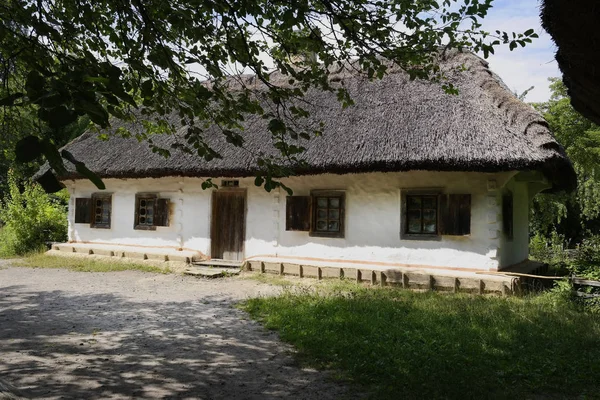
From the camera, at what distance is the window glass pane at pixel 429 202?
8.66 meters

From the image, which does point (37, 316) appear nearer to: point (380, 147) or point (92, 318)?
point (92, 318)

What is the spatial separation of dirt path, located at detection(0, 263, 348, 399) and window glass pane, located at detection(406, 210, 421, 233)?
2.99 meters

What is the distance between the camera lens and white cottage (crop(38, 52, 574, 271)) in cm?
809

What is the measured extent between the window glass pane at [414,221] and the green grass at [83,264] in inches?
217

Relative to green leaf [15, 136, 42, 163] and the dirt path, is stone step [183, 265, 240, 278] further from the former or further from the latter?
green leaf [15, 136, 42, 163]

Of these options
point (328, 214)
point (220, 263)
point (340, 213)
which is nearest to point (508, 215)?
point (340, 213)

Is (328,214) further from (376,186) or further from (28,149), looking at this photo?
(28,149)

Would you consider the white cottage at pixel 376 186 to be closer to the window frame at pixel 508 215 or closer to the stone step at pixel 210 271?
the window frame at pixel 508 215

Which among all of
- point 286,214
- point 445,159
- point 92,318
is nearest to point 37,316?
point 92,318

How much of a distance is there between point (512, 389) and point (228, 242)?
8056mm

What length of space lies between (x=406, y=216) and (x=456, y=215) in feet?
3.23

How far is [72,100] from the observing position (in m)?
1.64

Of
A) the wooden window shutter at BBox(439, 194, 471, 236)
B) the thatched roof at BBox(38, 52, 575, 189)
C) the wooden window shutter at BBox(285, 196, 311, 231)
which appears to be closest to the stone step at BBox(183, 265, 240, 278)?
the wooden window shutter at BBox(285, 196, 311, 231)

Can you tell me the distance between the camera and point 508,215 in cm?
912
